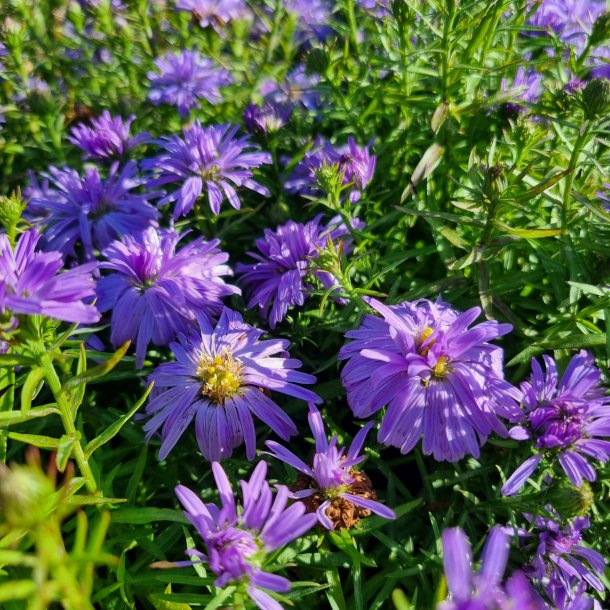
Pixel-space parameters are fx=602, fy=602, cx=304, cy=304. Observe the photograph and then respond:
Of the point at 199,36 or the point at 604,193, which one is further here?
the point at 199,36

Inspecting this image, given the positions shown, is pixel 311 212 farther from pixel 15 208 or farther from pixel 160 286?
pixel 15 208

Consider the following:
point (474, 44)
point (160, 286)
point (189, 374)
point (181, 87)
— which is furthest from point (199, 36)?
point (189, 374)

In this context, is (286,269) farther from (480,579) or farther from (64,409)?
(480,579)

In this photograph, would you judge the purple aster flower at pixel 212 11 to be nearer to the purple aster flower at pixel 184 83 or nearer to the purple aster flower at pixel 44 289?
the purple aster flower at pixel 184 83

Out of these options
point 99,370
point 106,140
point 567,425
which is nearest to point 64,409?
point 99,370

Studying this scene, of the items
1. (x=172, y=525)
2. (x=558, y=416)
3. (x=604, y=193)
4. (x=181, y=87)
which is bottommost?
(x=172, y=525)

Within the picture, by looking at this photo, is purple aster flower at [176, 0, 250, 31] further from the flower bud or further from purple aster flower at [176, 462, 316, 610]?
the flower bud
